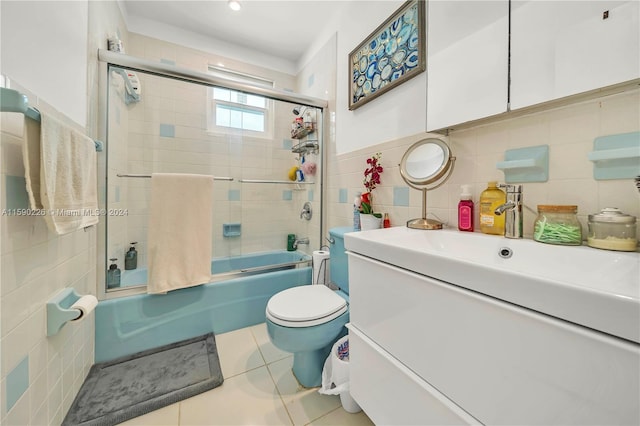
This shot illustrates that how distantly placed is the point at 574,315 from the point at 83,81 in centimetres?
192

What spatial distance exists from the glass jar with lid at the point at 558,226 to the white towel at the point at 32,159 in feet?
5.12

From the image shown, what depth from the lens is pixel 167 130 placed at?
1790 millimetres

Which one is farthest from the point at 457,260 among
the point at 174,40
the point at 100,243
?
the point at 174,40

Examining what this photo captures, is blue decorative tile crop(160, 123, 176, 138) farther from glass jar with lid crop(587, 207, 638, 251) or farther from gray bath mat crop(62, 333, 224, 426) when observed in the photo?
glass jar with lid crop(587, 207, 638, 251)

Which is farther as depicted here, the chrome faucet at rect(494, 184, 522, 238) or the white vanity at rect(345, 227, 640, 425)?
the chrome faucet at rect(494, 184, 522, 238)

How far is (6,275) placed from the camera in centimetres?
66

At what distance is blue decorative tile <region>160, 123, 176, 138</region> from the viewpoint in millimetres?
1763

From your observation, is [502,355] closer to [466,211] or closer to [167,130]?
[466,211]

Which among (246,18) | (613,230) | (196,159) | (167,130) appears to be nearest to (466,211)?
(613,230)

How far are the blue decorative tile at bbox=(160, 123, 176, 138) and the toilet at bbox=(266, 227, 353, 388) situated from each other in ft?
4.95

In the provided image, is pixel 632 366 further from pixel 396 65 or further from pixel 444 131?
pixel 396 65

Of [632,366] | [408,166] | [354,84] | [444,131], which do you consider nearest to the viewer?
[632,366]

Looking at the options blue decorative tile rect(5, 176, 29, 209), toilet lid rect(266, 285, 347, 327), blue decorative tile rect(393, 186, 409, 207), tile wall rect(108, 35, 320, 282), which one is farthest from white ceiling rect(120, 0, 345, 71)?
toilet lid rect(266, 285, 347, 327)

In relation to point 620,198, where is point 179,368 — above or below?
below
